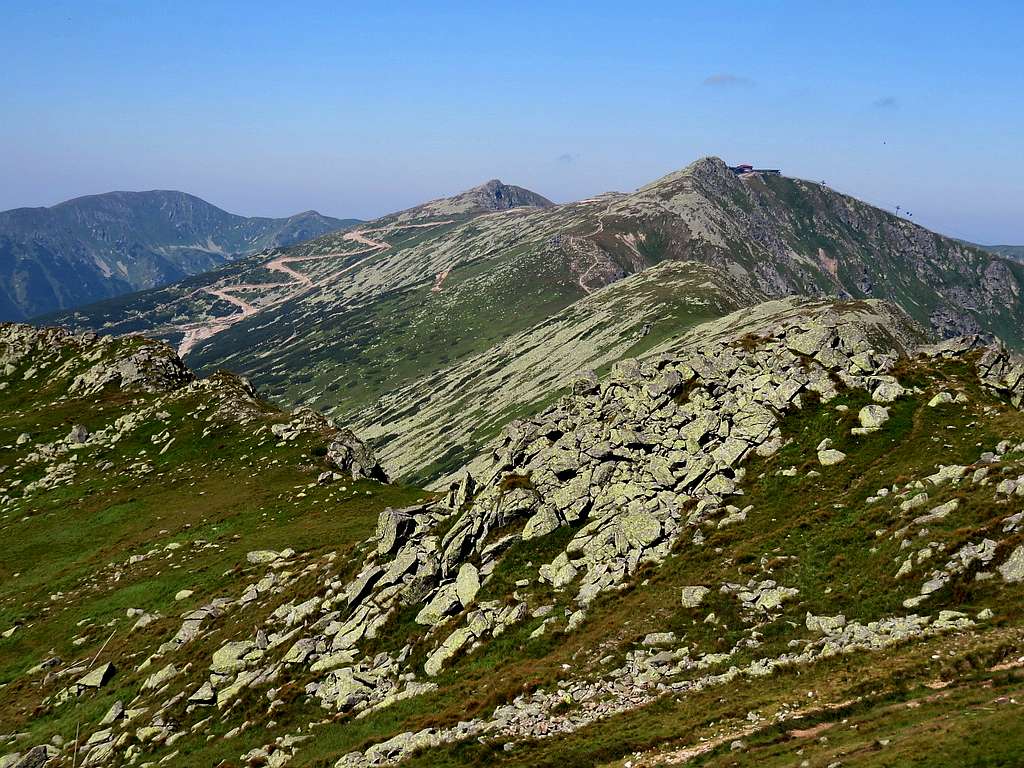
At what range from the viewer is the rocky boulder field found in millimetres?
28531

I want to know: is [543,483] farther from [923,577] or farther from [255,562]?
[255,562]

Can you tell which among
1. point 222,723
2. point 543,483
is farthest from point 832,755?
point 222,723

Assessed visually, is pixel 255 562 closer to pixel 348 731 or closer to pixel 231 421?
pixel 348 731

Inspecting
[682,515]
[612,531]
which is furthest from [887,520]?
[612,531]

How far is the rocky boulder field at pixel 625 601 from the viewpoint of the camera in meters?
28.5

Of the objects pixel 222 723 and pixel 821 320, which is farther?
pixel 821 320

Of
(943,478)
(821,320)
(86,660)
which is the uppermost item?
(821,320)

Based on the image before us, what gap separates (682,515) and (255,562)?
42.4 m

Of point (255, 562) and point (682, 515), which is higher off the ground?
point (682, 515)

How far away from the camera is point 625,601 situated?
39.6 m

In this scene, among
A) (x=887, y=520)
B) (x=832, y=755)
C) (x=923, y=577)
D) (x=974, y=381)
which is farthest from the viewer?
(x=974, y=381)

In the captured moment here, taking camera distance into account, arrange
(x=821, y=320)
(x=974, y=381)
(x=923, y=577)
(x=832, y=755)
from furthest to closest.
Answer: (x=821, y=320)
(x=974, y=381)
(x=923, y=577)
(x=832, y=755)

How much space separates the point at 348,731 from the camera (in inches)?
1399

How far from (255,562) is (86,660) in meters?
15.4
